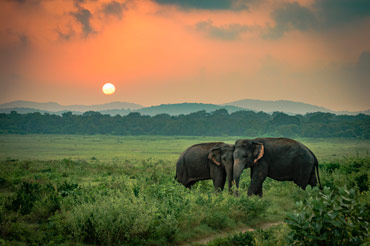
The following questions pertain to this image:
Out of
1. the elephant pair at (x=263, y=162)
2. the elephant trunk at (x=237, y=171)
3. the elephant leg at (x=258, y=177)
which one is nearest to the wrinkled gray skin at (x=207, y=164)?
the elephant pair at (x=263, y=162)

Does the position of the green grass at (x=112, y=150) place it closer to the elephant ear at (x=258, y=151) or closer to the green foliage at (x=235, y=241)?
the elephant ear at (x=258, y=151)

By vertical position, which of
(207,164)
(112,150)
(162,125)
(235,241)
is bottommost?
(112,150)

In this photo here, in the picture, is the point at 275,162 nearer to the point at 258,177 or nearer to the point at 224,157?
the point at 258,177

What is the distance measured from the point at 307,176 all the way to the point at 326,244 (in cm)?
912

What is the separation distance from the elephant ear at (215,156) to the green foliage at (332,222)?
376 inches

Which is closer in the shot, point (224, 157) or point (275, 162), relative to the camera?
point (275, 162)

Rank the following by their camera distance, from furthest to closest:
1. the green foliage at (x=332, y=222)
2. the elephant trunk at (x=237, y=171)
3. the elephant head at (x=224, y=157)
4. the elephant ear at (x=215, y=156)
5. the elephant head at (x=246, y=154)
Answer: the elephant ear at (x=215, y=156)
the elephant head at (x=224, y=157)
the elephant head at (x=246, y=154)
the elephant trunk at (x=237, y=171)
the green foliage at (x=332, y=222)

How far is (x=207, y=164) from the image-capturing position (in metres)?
18.0

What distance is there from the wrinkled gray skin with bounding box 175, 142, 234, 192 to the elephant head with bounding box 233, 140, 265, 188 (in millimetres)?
507

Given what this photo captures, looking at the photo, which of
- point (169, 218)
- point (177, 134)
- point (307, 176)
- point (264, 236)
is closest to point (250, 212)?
point (264, 236)

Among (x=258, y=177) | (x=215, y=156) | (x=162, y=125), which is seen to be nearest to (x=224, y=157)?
(x=215, y=156)

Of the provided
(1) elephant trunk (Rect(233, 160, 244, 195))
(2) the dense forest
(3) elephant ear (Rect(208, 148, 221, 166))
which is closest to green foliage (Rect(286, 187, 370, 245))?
(1) elephant trunk (Rect(233, 160, 244, 195))

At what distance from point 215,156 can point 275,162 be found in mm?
2577

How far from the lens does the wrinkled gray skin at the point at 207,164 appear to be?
55.2ft
